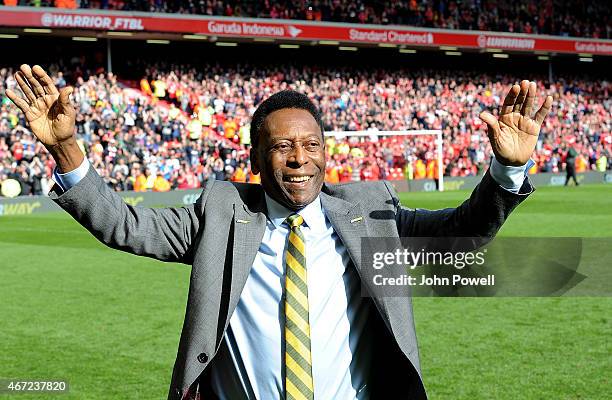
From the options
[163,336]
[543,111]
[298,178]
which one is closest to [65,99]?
[298,178]

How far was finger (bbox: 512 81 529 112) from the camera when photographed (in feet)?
10.4

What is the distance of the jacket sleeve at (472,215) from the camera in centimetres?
314

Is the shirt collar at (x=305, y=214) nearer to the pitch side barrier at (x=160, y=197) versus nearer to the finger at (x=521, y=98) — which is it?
the finger at (x=521, y=98)

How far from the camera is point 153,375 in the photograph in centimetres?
Answer: 751

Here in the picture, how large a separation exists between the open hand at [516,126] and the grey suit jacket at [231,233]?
0.35 ft

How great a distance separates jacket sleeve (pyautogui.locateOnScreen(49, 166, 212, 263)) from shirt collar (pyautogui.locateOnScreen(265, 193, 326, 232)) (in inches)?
10.0

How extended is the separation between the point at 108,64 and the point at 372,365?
3307cm

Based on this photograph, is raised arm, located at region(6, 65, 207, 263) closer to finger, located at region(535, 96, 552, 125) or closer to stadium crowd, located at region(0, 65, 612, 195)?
finger, located at region(535, 96, 552, 125)

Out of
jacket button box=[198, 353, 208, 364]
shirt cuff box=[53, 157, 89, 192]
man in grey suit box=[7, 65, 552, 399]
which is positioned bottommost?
jacket button box=[198, 353, 208, 364]

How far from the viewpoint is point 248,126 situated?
3478cm

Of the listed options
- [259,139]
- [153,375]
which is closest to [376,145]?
[153,375]

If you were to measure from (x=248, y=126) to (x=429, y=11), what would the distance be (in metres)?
15.6

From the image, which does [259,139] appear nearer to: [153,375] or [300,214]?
[300,214]

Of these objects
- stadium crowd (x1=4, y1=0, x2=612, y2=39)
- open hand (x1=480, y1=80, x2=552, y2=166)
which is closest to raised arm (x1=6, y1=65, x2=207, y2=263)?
open hand (x1=480, y1=80, x2=552, y2=166)
